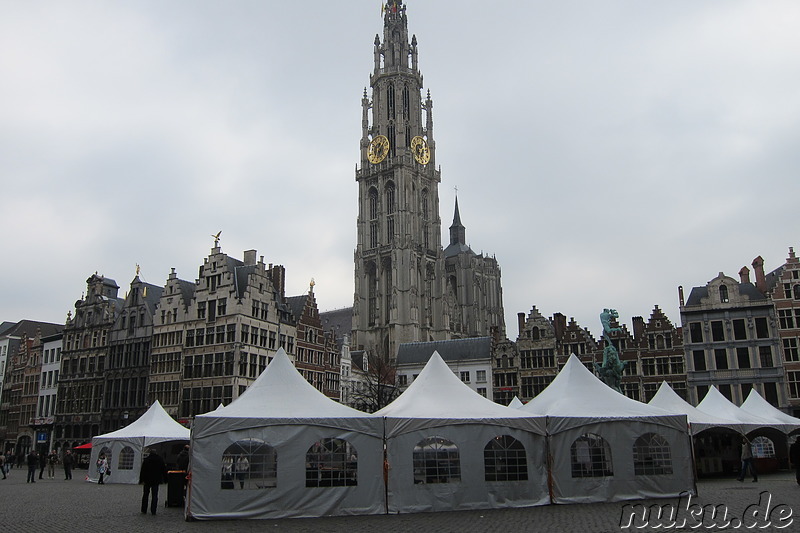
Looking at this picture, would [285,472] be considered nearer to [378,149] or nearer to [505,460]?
[505,460]

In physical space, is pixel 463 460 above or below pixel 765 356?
below

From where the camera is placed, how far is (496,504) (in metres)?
17.7

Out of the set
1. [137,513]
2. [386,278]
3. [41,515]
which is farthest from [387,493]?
[386,278]

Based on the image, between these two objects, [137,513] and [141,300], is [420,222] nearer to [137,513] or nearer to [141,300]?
[141,300]

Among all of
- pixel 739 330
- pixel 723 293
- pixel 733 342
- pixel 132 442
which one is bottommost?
pixel 132 442

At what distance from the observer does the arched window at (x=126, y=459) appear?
31.0m

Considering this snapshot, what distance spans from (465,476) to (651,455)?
5367 millimetres

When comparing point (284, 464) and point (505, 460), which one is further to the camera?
point (505, 460)

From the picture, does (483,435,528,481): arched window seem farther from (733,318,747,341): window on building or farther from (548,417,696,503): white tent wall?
(733,318,747,341): window on building

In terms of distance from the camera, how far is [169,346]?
161 feet

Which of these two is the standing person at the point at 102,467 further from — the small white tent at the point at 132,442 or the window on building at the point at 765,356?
the window on building at the point at 765,356

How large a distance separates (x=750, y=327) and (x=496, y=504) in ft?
112

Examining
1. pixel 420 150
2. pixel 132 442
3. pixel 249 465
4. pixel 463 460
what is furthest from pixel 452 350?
pixel 420 150

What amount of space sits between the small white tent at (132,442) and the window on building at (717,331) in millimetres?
33788
